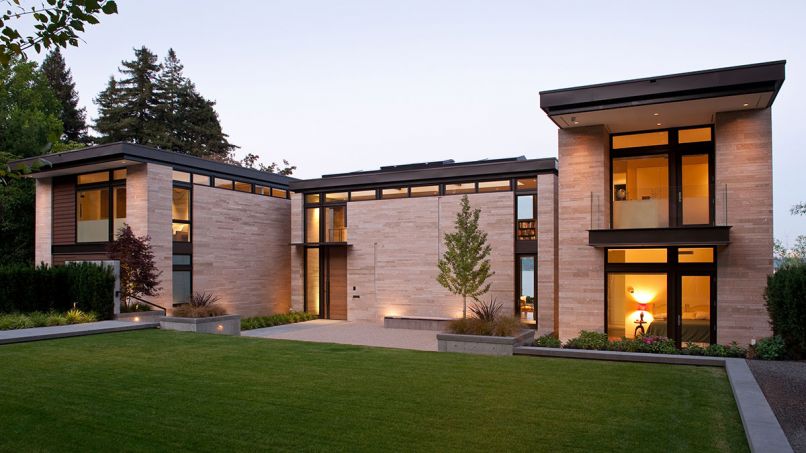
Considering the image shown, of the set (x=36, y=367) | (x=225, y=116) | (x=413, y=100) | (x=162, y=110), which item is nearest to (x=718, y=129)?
(x=36, y=367)

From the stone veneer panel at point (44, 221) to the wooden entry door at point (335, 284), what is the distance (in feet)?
36.8

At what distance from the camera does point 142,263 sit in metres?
17.7

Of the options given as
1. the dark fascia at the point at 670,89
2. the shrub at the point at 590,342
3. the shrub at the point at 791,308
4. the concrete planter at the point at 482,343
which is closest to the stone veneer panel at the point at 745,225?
the dark fascia at the point at 670,89

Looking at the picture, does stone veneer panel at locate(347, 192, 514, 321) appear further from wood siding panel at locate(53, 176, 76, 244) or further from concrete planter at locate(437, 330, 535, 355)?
wood siding panel at locate(53, 176, 76, 244)

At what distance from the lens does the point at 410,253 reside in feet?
66.8

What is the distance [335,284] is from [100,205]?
9.62 m

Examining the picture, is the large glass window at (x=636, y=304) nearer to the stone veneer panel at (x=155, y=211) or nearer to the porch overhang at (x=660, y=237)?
the porch overhang at (x=660, y=237)

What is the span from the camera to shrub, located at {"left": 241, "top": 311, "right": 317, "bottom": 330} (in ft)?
65.3

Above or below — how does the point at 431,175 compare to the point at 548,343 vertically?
above

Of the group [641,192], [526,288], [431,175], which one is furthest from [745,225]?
[431,175]

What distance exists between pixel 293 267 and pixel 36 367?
13869mm

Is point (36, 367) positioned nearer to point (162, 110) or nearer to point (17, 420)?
point (17, 420)

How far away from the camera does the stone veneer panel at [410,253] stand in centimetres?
1848

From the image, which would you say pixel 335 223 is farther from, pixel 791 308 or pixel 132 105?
pixel 132 105
